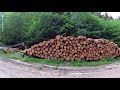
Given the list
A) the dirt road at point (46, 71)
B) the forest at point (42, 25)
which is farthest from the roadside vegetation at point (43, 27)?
the dirt road at point (46, 71)

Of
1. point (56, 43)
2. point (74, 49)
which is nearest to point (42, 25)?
point (56, 43)

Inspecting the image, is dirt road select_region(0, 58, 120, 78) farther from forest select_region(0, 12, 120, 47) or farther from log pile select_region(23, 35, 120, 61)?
forest select_region(0, 12, 120, 47)

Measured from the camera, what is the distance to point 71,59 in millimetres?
7664

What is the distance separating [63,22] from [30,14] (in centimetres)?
63

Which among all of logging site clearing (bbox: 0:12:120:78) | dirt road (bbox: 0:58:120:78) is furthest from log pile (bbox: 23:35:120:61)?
dirt road (bbox: 0:58:120:78)

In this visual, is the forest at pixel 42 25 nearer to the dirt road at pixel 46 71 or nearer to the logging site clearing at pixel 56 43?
the logging site clearing at pixel 56 43

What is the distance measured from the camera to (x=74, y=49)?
7750mm

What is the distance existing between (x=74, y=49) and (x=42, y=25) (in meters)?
0.74

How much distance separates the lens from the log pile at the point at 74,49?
301 inches

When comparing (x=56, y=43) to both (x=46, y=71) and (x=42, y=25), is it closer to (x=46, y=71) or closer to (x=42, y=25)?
(x=42, y=25)

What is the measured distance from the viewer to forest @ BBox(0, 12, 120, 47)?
7.54 metres

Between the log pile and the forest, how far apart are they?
0.33 feet
